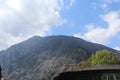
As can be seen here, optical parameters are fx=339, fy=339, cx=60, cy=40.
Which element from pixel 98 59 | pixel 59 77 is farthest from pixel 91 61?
pixel 59 77

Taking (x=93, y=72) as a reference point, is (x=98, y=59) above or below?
above

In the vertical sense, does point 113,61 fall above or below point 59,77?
above

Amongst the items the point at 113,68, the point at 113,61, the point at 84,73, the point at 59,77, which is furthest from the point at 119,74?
the point at 113,61

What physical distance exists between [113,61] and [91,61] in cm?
1094

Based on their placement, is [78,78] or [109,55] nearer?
[78,78]

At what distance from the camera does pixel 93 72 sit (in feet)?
174

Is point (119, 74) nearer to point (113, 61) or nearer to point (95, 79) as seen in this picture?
point (95, 79)

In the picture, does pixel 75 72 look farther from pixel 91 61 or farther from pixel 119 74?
pixel 91 61

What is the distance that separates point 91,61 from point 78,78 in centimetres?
7711

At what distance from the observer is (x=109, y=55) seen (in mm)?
124688

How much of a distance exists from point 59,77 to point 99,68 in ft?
21.9

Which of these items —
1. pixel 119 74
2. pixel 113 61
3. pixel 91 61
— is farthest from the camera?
pixel 91 61

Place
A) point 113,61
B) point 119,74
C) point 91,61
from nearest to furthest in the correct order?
point 119,74
point 113,61
point 91,61

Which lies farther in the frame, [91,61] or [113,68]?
[91,61]
